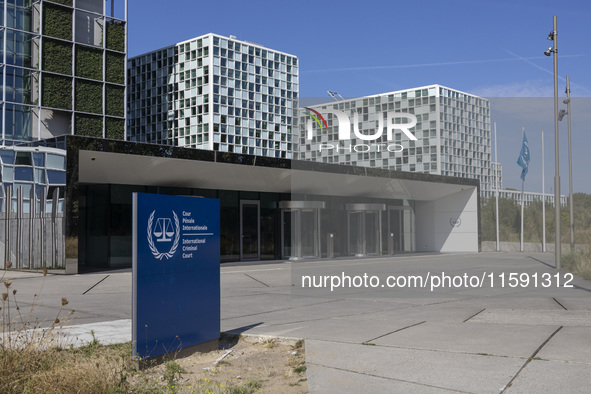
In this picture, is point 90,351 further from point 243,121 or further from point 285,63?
point 285,63

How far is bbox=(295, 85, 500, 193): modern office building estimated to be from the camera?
2658 cm

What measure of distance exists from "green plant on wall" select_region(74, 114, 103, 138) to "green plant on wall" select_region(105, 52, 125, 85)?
3807 millimetres

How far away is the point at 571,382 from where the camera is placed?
4.86m

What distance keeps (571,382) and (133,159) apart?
16319mm

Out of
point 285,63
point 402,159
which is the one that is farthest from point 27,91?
point 285,63

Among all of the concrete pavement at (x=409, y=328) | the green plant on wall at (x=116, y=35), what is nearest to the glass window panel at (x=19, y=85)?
the green plant on wall at (x=116, y=35)

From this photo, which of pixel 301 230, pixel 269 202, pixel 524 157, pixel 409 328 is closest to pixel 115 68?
pixel 269 202

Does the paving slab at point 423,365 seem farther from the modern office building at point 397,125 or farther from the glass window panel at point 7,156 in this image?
the modern office building at point 397,125

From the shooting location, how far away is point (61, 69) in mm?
49250

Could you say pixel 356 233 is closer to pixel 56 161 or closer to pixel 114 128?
pixel 56 161

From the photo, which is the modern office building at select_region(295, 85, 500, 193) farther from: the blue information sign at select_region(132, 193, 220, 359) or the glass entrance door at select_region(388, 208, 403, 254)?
the blue information sign at select_region(132, 193, 220, 359)

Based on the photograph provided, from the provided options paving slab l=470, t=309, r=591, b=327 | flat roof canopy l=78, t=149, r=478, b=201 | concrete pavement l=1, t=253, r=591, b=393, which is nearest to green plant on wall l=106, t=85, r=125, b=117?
flat roof canopy l=78, t=149, r=478, b=201

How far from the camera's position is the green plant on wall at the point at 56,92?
4841 centimetres

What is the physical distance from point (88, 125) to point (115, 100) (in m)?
3.59
